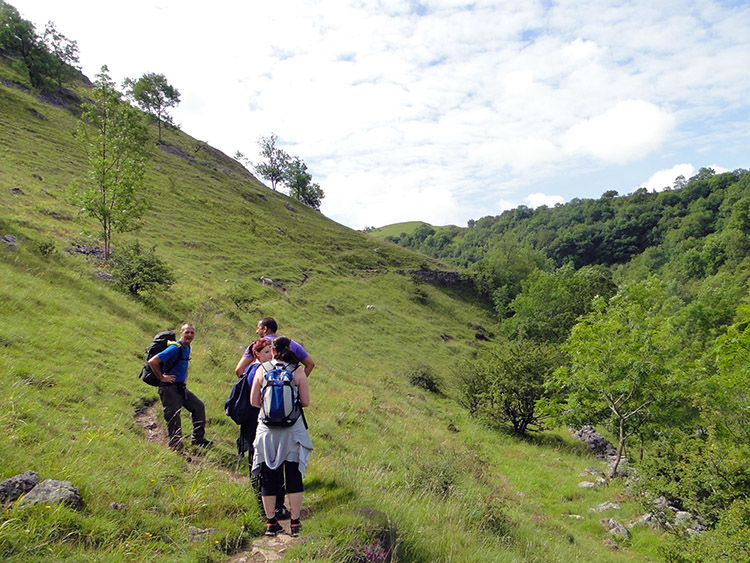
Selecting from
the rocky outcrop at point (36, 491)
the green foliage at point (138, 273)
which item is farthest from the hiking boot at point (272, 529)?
the green foliage at point (138, 273)

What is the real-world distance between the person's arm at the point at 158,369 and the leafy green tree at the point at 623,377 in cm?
1700

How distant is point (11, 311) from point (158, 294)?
10.9m

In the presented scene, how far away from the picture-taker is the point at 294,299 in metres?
36.6

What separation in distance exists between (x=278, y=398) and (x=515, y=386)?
19.2 meters

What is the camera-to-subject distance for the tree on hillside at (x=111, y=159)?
20.3m

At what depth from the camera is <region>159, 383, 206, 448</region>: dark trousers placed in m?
6.99

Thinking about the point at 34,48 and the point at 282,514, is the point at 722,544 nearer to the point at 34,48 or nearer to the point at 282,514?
the point at 282,514

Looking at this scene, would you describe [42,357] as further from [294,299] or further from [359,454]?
[294,299]

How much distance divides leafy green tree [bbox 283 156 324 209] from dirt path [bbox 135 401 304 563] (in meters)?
95.6

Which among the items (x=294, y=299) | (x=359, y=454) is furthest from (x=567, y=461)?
(x=294, y=299)

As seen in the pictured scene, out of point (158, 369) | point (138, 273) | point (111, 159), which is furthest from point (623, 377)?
point (111, 159)

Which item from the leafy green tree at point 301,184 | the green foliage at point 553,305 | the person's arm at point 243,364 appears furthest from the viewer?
the leafy green tree at point 301,184

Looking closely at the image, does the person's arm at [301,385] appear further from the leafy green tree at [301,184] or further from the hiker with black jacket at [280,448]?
the leafy green tree at [301,184]

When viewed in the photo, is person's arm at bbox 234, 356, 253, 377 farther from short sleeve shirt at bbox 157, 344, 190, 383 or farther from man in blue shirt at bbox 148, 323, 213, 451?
short sleeve shirt at bbox 157, 344, 190, 383
